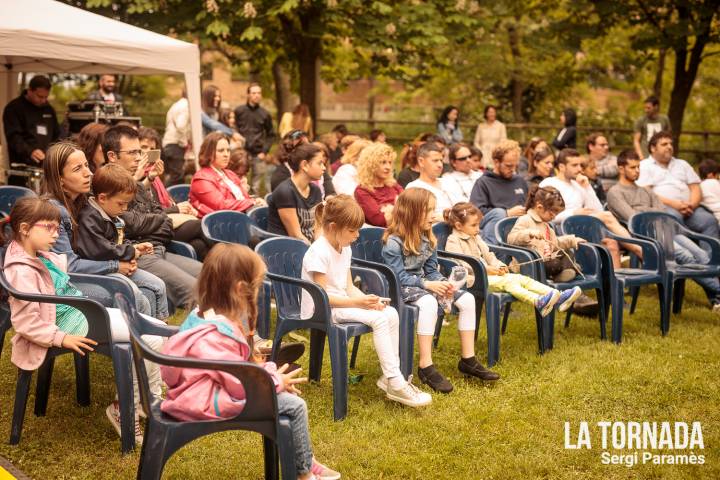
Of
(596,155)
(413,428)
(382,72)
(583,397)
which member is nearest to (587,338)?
(583,397)

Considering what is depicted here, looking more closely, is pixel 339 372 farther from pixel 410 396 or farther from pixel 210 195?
pixel 210 195

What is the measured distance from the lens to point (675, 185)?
927 centimetres

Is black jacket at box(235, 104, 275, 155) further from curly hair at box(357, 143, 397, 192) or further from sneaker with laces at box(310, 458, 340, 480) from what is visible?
sneaker with laces at box(310, 458, 340, 480)

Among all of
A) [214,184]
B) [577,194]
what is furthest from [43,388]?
[577,194]

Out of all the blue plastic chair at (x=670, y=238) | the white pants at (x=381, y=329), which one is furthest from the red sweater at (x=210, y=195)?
the blue plastic chair at (x=670, y=238)

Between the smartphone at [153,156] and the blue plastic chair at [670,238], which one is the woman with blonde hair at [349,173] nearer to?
the smartphone at [153,156]

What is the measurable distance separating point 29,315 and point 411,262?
→ 2474 millimetres

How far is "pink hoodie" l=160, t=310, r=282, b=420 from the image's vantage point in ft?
11.8

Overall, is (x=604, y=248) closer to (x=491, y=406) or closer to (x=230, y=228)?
(x=491, y=406)

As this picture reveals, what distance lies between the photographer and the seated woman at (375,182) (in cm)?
745

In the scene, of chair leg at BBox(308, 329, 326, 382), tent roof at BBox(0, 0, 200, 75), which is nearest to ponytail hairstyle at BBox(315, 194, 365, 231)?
chair leg at BBox(308, 329, 326, 382)

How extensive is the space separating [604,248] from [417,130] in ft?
58.4

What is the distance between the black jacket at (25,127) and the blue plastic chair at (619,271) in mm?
5399

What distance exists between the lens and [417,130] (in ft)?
80.9
